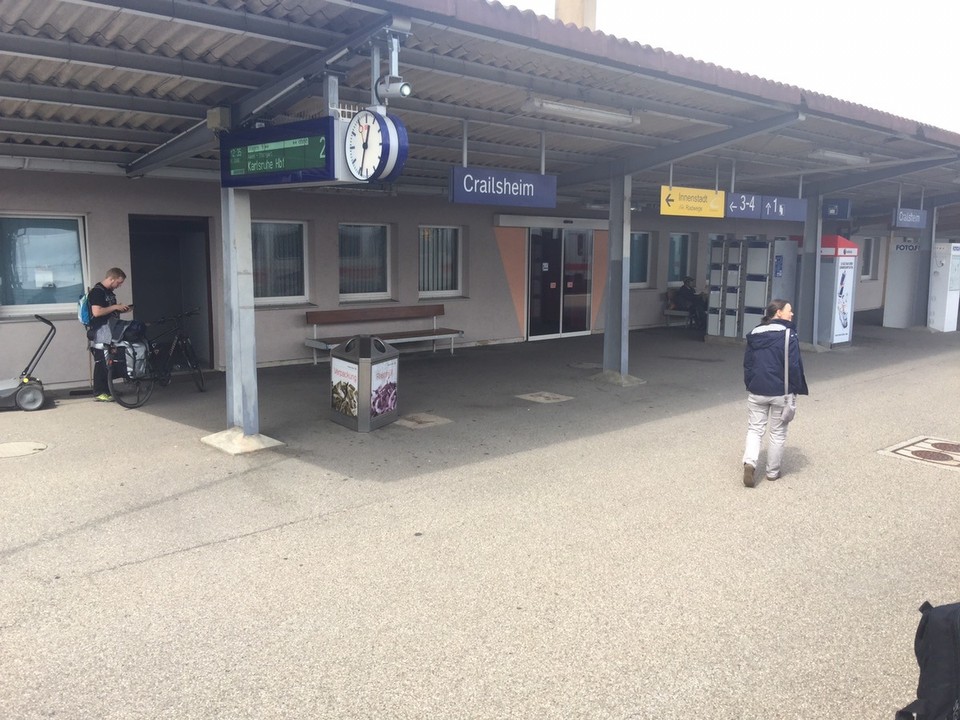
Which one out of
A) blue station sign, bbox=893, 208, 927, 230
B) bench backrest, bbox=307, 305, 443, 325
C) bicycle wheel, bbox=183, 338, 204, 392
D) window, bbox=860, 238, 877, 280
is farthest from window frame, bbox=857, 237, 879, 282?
bicycle wheel, bbox=183, 338, 204, 392

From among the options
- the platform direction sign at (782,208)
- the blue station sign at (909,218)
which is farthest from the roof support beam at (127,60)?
the blue station sign at (909,218)

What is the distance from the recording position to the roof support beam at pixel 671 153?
938cm

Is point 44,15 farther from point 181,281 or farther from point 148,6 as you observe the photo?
point 181,281

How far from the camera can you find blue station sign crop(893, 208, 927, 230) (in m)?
16.1

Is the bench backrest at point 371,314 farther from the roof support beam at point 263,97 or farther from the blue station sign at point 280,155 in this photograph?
the blue station sign at point 280,155

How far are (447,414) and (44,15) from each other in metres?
5.55

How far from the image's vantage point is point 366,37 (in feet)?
19.0

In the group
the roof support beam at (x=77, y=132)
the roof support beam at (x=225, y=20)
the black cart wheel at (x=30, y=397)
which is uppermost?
the roof support beam at (x=225, y=20)

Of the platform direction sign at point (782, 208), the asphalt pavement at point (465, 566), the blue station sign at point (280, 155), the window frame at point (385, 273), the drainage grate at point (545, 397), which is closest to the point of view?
the asphalt pavement at point (465, 566)

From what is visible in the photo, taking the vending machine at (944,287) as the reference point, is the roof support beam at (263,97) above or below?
above

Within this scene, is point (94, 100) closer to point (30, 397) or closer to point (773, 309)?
point (30, 397)

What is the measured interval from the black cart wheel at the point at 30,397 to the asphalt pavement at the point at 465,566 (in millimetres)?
147

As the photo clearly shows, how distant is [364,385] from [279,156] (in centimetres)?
258

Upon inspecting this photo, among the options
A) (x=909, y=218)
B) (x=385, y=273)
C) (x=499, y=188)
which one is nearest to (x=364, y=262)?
(x=385, y=273)
